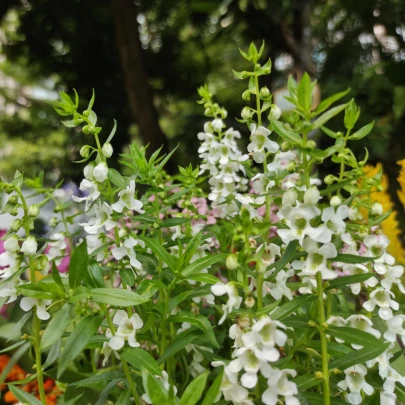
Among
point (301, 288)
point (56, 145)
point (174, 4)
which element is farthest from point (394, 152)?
point (56, 145)

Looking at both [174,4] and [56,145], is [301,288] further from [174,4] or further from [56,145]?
[56,145]

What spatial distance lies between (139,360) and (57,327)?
0.19 ft

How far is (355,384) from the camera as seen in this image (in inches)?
12.8

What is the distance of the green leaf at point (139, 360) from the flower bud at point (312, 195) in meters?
0.14

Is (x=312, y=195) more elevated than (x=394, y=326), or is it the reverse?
(x=312, y=195)

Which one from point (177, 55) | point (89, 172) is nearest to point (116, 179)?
point (89, 172)

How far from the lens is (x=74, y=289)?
0.97 ft

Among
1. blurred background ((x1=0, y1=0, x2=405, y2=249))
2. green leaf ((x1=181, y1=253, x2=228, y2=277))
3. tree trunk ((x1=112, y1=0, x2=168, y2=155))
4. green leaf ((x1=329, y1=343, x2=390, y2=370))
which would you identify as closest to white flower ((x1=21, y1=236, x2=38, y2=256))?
green leaf ((x1=181, y1=253, x2=228, y2=277))

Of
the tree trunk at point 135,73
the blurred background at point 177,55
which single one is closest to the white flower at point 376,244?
the blurred background at point 177,55

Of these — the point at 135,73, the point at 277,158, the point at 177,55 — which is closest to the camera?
the point at 277,158

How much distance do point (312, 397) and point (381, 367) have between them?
0.06 meters

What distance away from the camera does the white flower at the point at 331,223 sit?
0.89 feet

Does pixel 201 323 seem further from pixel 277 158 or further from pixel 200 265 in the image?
pixel 277 158

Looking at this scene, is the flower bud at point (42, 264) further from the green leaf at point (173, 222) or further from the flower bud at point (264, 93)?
the flower bud at point (264, 93)
